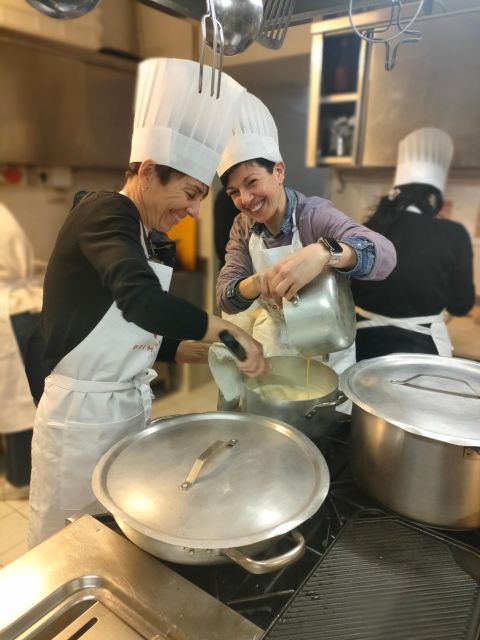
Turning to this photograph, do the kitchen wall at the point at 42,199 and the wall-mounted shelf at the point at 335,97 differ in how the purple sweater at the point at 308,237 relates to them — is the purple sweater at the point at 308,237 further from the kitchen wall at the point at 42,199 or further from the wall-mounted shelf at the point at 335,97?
the kitchen wall at the point at 42,199

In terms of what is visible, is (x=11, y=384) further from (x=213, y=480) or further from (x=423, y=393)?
(x=423, y=393)

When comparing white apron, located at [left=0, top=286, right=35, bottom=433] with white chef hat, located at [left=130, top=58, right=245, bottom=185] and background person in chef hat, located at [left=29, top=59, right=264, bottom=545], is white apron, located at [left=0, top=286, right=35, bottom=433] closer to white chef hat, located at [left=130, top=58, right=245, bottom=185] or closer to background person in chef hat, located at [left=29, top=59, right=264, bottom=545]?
background person in chef hat, located at [left=29, top=59, right=264, bottom=545]

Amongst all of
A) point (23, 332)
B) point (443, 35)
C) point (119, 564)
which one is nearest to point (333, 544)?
point (119, 564)

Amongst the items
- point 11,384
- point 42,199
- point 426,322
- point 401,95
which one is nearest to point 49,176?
point 42,199

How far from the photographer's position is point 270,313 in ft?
3.16

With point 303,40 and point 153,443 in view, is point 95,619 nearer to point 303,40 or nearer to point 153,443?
point 153,443

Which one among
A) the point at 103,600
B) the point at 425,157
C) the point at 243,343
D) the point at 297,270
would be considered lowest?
the point at 103,600

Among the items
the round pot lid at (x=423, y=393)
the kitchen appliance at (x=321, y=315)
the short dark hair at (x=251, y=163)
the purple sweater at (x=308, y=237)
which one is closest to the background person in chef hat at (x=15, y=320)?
the purple sweater at (x=308, y=237)

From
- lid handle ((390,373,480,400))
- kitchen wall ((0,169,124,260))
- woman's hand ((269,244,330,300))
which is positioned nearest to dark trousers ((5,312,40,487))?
kitchen wall ((0,169,124,260))

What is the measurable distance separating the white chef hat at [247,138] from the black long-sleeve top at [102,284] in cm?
22

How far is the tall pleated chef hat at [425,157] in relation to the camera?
1.64 metres

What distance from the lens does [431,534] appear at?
0.62m

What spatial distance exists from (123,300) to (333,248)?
389mm

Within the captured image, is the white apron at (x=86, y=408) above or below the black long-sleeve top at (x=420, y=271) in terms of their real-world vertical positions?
below
